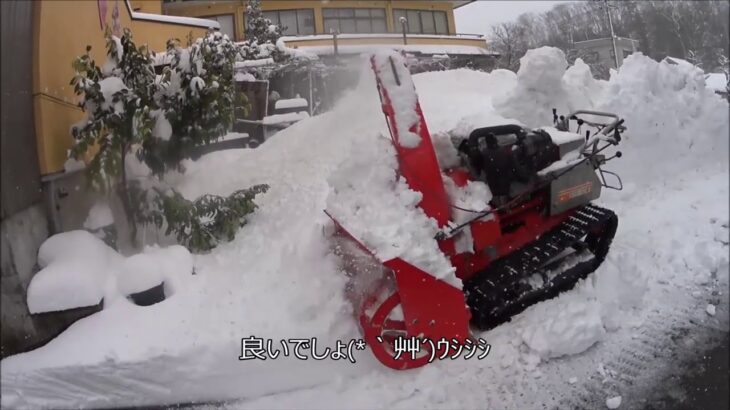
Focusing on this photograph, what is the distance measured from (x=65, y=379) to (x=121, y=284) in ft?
2.16

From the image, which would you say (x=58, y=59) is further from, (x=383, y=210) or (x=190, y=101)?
(x=383, y=210)

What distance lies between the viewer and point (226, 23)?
3135mm

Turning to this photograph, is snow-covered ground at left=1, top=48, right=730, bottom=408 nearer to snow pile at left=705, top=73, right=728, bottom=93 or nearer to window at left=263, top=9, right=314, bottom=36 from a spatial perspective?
snow pile at left=705, top=73, right=728, bottom=93

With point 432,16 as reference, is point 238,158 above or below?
below

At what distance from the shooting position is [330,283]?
3.15 m

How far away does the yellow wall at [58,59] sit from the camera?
2912 mm

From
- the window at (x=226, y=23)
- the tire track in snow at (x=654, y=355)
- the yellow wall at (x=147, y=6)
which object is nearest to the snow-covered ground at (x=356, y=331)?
the tire track in snow at (x=654, y=355)

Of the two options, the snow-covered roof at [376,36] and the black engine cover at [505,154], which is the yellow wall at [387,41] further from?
the black engine cover at [505,154]

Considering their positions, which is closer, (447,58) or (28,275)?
(28,275)

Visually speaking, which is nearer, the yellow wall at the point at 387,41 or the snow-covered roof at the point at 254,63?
the yellow wall at the point at 387,41

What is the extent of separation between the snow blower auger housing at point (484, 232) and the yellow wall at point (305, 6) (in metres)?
0.33

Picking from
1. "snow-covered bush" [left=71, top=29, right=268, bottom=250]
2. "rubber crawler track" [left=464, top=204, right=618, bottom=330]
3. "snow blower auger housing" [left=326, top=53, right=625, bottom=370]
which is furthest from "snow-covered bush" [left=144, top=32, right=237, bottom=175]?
"rubber crawler track" [left=464, top=204, right=618, bottom=330]

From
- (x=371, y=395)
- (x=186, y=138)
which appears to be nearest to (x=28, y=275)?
(x=186, y=138)

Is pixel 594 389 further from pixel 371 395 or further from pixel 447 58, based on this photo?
pixel 447 58
